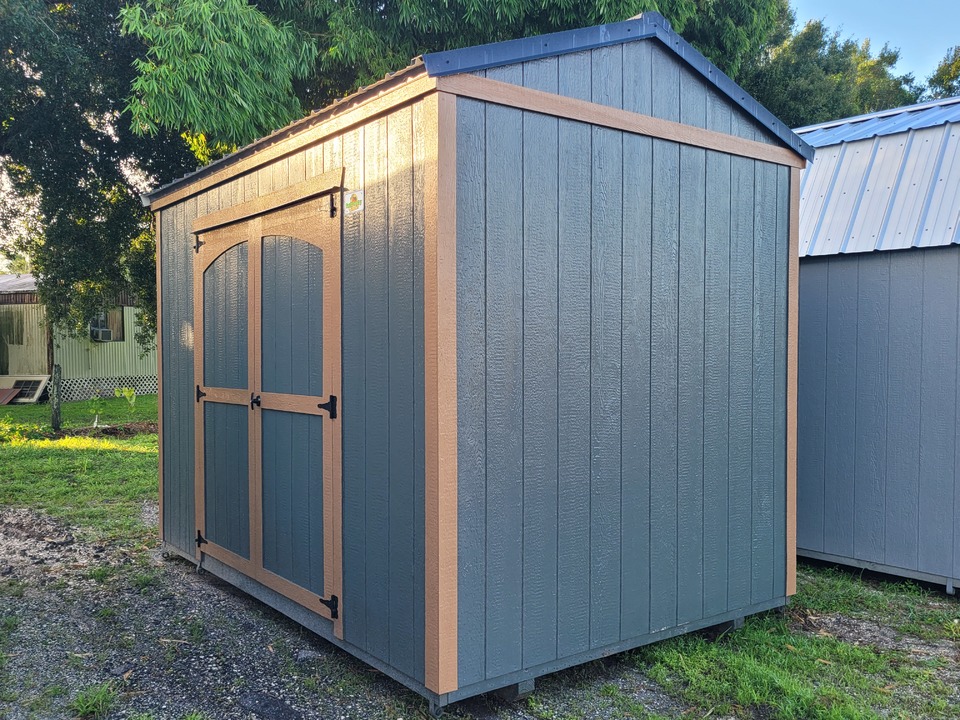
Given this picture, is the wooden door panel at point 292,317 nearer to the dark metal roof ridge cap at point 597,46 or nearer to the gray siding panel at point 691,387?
the dark metal roof ridge cap at point 597,46

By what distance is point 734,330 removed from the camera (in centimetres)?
389

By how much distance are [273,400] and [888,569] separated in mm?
3838

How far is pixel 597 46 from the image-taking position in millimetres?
3314

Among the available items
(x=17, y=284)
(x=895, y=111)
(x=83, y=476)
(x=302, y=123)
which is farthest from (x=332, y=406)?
(x=17, y=284)

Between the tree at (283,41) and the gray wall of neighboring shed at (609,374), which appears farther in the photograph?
the tree at (283,41)

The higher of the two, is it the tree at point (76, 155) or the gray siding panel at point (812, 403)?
the tree at point (76, 155)

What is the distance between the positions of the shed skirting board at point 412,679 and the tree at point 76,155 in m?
7.07

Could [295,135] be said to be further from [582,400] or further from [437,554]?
[437,554]

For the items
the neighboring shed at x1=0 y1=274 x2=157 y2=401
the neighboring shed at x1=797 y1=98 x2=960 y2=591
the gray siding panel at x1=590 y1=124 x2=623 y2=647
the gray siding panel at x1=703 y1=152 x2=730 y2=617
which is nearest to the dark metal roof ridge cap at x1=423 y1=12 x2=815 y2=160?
the gray siding panel at x1=590 y1=124 x2=623 y2=647

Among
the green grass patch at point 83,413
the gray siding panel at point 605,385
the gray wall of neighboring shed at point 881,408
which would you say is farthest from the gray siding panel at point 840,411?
the green grass patch at point 83,413

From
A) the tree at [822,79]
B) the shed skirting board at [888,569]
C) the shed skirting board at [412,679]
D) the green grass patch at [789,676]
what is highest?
the tree at [822,79]

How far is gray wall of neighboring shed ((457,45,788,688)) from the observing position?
300cm

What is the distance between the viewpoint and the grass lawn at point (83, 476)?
6559mm

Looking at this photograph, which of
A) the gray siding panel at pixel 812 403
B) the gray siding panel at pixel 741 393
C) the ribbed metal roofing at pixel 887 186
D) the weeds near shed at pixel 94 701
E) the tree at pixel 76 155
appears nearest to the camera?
the weeds near shed at pixel 94 701
